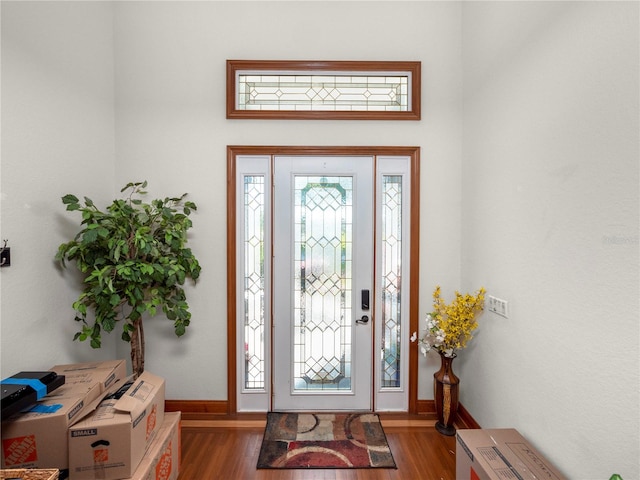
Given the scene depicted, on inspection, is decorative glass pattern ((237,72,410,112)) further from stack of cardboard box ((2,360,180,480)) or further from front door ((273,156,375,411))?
stack of cardboard box ((2,360,180,480))

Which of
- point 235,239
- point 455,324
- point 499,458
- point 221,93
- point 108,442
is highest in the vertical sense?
point 221,93

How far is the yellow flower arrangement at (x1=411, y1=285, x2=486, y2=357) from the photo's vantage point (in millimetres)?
2330

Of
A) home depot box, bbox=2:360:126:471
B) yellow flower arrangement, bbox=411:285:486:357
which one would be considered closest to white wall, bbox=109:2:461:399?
yellow flower arrangement, bbox=411:285:486:357

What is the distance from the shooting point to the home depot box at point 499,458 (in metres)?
1.51

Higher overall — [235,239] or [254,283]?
[235,239]

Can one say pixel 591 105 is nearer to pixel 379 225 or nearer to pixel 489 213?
pixel 489 213

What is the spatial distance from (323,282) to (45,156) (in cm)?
206

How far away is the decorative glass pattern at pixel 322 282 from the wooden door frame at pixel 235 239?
0.24m

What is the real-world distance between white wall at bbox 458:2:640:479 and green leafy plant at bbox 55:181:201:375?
219 cm

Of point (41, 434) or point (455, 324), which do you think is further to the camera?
point (455, 324)

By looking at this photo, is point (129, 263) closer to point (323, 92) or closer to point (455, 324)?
point (323, 92)

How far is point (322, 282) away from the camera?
272cm

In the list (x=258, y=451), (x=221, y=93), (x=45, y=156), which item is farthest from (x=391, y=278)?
(x=45, y=156)

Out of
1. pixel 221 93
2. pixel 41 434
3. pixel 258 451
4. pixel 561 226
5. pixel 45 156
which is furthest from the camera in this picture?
pixel 221 93
